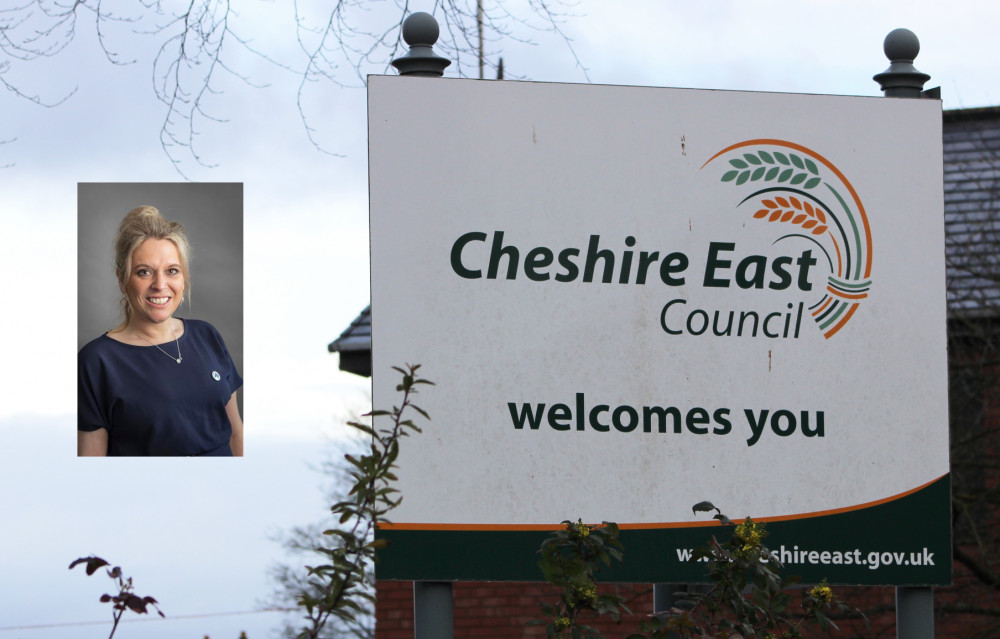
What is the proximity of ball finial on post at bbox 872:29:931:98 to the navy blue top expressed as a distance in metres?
3.07

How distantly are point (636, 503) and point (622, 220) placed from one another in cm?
113

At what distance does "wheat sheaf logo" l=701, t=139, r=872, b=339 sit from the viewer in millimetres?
4965

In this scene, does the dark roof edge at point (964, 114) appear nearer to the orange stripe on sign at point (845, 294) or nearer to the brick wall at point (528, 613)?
the brick wall at point (528, 613)

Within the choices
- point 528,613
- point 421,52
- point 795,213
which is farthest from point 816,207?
point 528,613

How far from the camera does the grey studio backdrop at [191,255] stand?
191 inches

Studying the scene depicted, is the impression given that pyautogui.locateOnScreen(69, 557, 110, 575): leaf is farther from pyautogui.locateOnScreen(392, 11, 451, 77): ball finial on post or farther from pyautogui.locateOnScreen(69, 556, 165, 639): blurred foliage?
pyautogui.locateOnScreen(392, 11, 451, 77): ball finial on post

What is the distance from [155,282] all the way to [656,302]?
6.59 ft

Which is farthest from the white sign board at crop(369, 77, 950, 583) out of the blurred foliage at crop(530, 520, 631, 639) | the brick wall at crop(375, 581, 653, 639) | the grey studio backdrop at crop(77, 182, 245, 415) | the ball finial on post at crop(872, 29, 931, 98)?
the brick wall at crop(375, 581, 653, 639)

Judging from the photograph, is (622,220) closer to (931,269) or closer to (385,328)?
(385,328)

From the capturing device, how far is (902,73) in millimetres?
5227

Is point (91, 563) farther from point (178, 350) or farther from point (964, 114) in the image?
point (964, 114)

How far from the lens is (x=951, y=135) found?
14172mm

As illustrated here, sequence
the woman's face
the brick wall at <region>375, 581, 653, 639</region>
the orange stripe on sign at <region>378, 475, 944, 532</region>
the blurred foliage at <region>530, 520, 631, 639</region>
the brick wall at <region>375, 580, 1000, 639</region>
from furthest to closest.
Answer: the brick wall at <region>375, 581, 653, 639</region>
the brick wall at <region>375, 580, 1000, 639</region>
the woman's face
the orange stripe on sign at <region>378, 475, 944, 532</region>
the blurred foliage at <region>530, 520, 631, 639</region>

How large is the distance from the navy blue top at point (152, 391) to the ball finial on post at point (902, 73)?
10.1 ft
